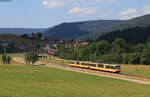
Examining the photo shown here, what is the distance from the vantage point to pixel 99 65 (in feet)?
286

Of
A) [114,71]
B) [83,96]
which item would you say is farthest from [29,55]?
[83,96]

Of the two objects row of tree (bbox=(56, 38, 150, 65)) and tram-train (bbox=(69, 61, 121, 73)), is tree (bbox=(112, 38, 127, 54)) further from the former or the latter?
tram-train (bbox=(69, 61, 121, 73))

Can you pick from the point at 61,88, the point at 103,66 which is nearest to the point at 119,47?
the point at 103,66

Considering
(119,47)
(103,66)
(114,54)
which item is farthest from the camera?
(119,47)

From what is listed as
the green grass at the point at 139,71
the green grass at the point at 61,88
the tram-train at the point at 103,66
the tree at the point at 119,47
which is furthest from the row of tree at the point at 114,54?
the green grass at the point at 61,88

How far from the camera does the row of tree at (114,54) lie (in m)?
145

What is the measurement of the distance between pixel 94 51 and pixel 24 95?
540ft

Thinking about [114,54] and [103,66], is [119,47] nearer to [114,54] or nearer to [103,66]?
[114,54]

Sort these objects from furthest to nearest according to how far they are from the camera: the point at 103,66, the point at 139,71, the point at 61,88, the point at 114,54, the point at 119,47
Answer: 1. the point at 119,47
2. the point at 114,54
3. the point at 139,71
4. the point at 103,66
5. the point at 61,88

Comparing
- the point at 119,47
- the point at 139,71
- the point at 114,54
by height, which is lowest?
the point at 139,71

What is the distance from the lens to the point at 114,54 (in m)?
158

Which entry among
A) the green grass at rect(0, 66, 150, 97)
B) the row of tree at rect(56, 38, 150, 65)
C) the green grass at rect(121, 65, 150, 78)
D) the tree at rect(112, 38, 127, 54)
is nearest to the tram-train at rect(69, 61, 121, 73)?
the green grass at rect(121, 65, 150, 78)

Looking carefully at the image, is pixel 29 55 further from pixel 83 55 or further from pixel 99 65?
pixel 99 65

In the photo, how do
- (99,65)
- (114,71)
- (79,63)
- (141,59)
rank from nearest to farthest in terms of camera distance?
(114,71), (99,65), (79,63), (141,59)
